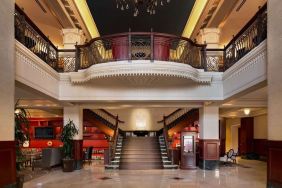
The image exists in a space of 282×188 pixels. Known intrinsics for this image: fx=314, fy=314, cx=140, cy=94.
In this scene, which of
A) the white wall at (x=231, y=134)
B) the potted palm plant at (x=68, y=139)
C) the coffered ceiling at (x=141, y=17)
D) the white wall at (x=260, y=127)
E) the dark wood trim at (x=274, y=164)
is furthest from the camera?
the white wall at (x=231, y=134)

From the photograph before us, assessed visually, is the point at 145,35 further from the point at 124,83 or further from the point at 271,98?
the point at 271,98

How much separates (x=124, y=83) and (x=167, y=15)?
3803mm

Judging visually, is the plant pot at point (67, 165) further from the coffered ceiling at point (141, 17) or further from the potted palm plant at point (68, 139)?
the coffered ceiling at point (141, 17)

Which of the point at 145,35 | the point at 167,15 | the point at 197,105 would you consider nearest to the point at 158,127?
the point at 197,105

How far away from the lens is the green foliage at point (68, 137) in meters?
12.4

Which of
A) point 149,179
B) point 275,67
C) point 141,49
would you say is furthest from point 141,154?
point 275,67

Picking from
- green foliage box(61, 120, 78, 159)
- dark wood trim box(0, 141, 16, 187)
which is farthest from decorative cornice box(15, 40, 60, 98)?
green foliage box(61, 120, 78, 159)

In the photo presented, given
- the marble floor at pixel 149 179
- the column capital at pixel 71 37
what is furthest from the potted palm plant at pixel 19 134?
the column capital at pixel 71 37

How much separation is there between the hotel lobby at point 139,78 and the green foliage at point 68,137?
0.04 meters

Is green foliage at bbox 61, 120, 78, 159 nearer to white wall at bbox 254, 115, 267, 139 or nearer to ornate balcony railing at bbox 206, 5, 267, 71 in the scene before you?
ornate balcony railing at bbox 206, 5, 267, 71

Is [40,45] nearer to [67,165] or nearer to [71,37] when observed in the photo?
[71,37]

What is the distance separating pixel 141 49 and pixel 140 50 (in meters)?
0.06

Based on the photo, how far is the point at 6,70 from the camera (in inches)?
233

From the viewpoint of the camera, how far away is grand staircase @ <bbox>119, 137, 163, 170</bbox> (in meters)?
13.2
